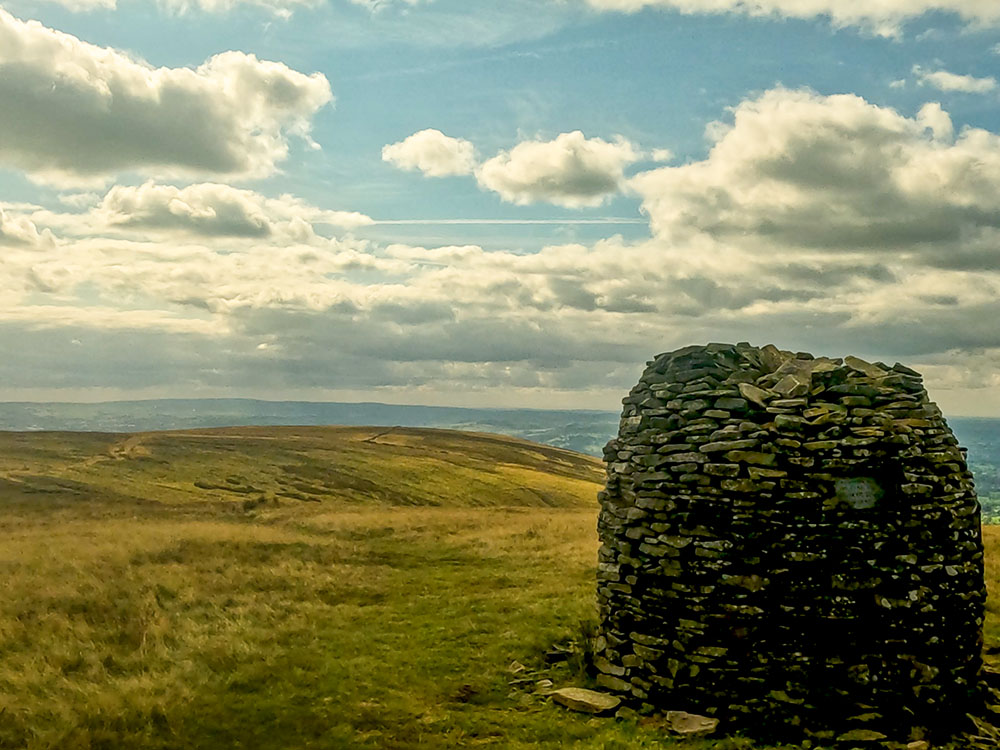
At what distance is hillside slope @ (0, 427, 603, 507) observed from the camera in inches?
1845

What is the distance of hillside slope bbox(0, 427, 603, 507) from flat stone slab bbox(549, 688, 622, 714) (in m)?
32.9

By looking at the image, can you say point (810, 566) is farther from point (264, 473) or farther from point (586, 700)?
point (264, 473)

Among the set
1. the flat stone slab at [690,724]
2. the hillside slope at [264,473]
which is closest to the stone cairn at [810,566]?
the flat stone slab at [690,724]

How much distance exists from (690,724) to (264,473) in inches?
2048

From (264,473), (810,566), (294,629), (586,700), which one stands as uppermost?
(810,566)

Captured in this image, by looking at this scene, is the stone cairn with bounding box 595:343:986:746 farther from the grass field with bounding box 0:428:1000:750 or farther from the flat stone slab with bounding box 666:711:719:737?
the grass field with bounding box 0:428:1000:750

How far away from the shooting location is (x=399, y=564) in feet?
72.0

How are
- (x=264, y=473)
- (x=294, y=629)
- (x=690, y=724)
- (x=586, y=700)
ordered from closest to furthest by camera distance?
(x=690, y=724) < (x=586, y=700) < (x=294, y=629) < (x=264, y=473)

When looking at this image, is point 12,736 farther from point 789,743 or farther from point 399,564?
point 399,564

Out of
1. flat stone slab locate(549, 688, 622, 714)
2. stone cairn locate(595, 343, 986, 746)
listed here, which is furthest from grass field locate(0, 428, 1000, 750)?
stone cairn locate(595, 343, 986, 746)

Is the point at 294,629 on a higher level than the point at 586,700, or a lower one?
lower

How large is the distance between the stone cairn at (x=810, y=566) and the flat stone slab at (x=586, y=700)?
37cm

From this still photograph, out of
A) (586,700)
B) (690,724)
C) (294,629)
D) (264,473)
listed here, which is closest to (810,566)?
(690,724)

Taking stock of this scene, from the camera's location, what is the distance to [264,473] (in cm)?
5784
